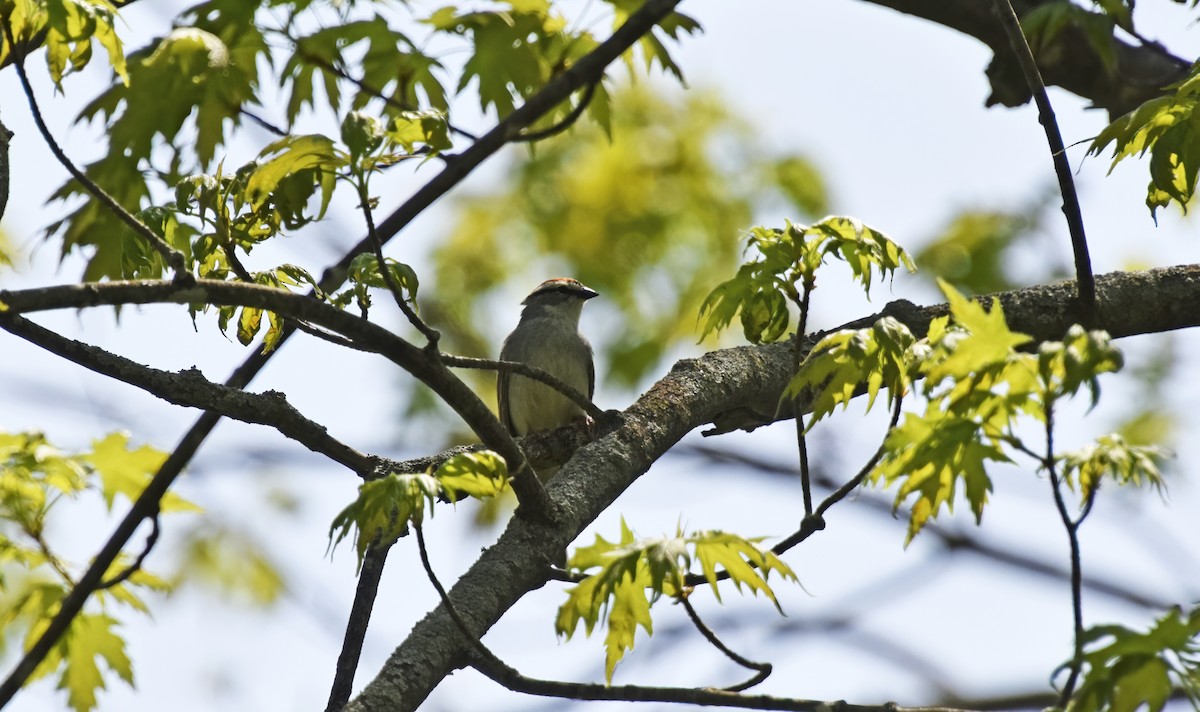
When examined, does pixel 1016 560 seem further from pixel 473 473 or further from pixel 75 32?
pixel 75 32

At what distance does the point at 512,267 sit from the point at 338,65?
522 cm

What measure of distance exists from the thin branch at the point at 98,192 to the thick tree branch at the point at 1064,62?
13.1ft

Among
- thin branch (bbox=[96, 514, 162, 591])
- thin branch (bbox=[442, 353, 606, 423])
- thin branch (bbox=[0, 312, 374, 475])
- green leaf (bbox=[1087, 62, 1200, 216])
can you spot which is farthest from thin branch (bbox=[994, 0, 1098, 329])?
thin branch (bbox=[96, 514, 162, 591])

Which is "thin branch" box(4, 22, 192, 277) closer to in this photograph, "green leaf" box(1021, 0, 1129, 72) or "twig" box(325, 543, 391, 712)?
"twig" box(325, 543, 391, 712)

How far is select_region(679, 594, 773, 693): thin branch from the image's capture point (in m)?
2.93

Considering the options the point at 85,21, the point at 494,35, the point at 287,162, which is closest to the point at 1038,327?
the point at 494,35

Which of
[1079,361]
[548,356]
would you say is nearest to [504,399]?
[548,356]

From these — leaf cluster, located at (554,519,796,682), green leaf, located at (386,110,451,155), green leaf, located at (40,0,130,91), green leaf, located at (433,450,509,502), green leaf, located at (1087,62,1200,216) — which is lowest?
leaf cluster, located at (554,519,796,682)

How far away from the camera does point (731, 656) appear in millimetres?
2986

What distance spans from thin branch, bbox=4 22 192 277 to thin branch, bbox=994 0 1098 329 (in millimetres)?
2502

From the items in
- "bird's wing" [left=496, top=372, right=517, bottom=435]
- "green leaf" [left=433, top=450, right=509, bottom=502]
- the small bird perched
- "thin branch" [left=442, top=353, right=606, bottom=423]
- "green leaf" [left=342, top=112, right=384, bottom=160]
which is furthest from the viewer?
"bird's wing" [left=496, top=372, right=517, bottom=435]

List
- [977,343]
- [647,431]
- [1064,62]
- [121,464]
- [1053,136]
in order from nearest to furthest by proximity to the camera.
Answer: [977,343] < [1053,136] < [121,464] < [647,431] < [1064,62]

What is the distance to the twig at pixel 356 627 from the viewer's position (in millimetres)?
3416

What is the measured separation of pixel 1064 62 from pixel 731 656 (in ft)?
12.8
